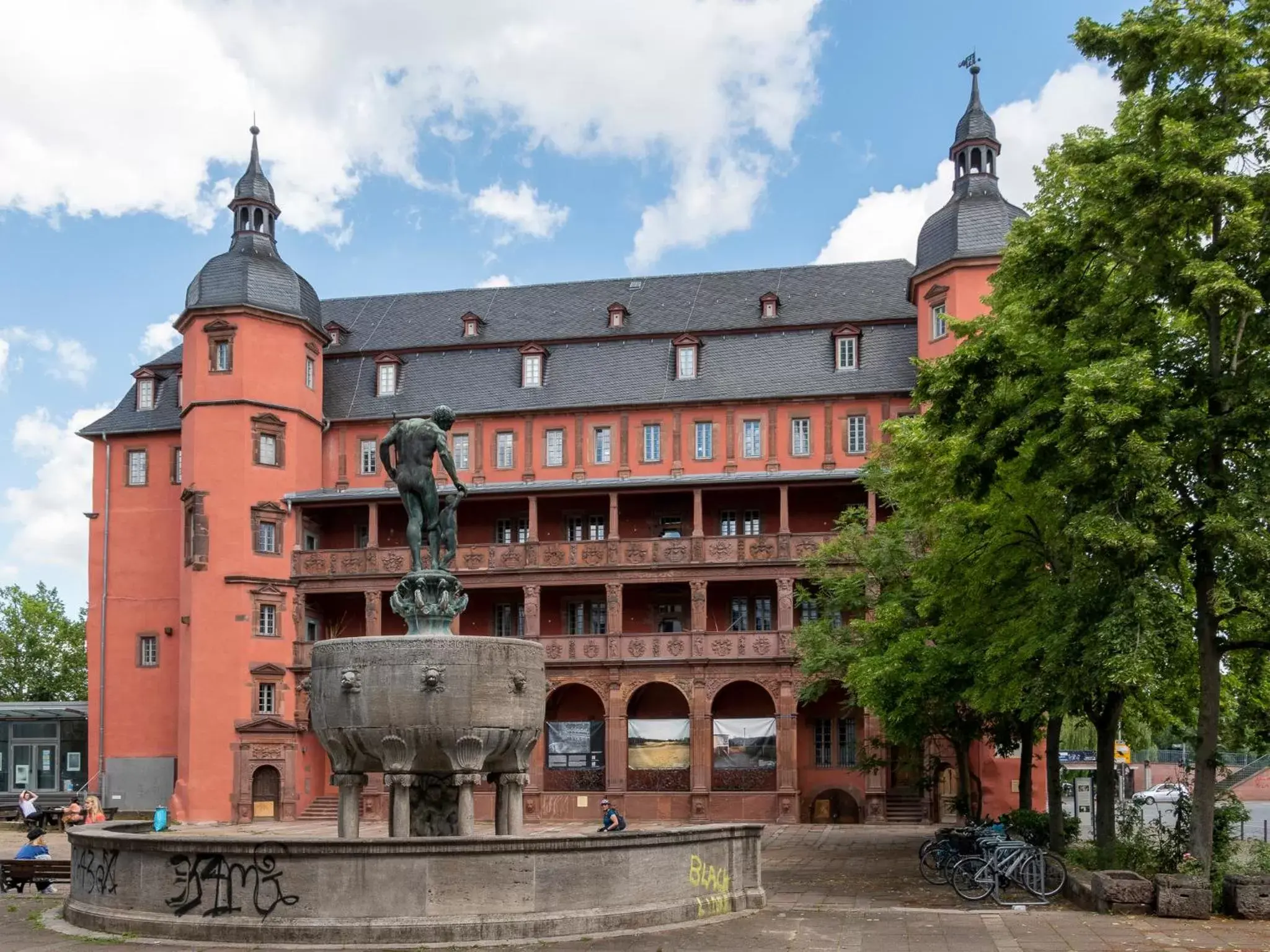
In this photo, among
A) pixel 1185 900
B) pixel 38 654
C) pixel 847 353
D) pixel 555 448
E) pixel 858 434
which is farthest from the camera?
pixel 38 654

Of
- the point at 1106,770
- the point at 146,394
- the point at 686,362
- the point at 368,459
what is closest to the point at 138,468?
the point at 146,394

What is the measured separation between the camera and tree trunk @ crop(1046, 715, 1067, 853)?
982 inches

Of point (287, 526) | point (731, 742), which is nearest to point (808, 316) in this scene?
point (731, 742)

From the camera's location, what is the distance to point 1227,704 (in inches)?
999

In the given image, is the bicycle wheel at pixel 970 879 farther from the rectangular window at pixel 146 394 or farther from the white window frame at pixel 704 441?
the rectangular window at pixel 146 394

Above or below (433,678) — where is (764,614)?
above

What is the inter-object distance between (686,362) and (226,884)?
128 feet

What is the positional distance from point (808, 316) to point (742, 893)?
1468 inches

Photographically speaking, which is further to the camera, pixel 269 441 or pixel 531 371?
pixel 531 371

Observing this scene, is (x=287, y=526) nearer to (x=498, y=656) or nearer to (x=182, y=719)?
(x=182, y=719)

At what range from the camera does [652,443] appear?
171 feet

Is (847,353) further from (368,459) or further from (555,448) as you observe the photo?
(368,459)

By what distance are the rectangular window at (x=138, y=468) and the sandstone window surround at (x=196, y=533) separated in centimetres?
514

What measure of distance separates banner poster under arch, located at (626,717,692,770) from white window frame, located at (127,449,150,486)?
66.7 feet
